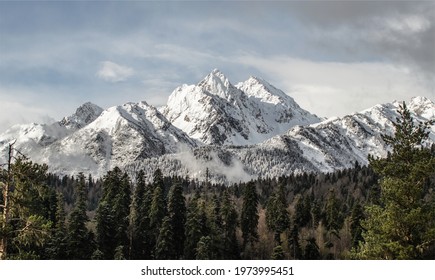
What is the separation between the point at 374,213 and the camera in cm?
2894

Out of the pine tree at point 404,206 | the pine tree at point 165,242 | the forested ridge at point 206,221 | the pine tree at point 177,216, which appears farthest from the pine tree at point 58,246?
the pine tree at point 404,206

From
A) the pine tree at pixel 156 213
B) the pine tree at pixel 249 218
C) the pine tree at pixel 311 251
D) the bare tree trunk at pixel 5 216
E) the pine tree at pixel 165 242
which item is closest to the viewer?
the bare tree trunk at pixel 5 216

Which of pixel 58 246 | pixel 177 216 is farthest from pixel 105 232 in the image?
pixel 177 216

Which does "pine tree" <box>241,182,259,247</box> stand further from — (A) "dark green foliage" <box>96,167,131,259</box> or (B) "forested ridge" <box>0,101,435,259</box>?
(A) "dark green foliage" <box>96,167,131,259</box>

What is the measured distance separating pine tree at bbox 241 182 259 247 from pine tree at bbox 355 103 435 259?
80409 mm

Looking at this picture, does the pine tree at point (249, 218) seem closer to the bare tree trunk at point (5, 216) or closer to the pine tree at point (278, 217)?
the pine tree at point (278, 217)

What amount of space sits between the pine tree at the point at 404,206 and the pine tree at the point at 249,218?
80.4 meters

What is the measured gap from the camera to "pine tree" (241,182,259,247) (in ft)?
359

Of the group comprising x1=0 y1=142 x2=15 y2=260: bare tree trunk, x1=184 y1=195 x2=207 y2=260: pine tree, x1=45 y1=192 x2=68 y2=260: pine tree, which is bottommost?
x1=0 y1=142 x2=15 y2=260: bare tree trunk

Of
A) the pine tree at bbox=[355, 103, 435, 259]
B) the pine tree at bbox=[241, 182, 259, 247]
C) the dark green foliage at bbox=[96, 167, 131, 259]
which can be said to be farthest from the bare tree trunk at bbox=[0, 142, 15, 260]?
the pine tree at bbox=[241, 182, 259, 247]

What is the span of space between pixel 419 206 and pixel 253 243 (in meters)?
86.5

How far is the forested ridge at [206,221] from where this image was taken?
75.2 feet
